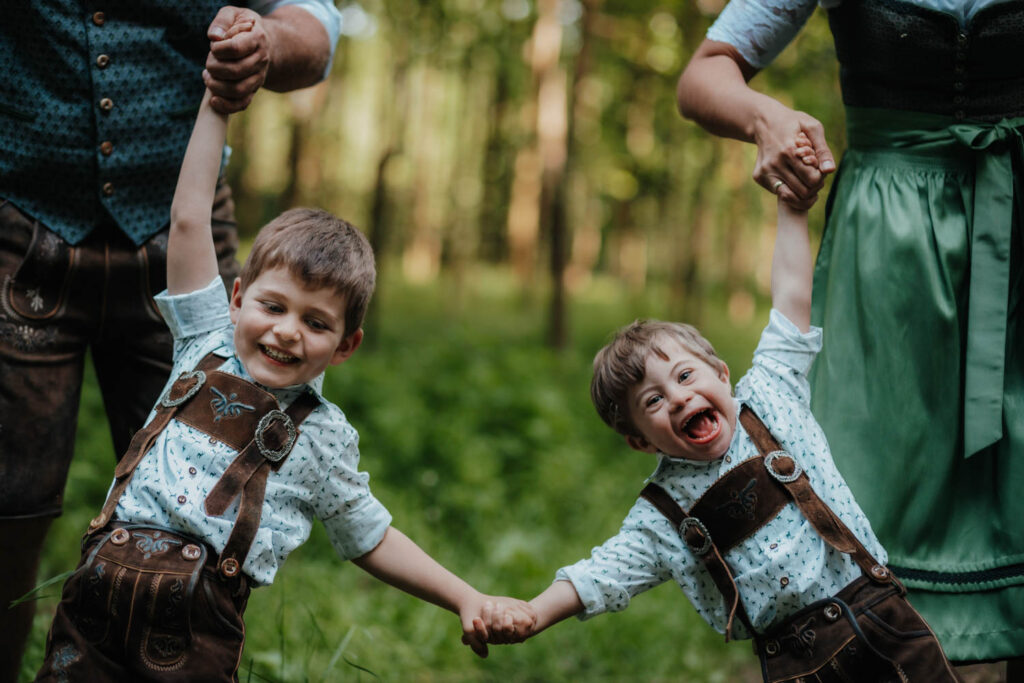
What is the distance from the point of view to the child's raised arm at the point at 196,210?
7.41 ft

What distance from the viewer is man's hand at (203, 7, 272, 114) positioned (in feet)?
7.22

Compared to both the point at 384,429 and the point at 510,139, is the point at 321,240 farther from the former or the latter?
the point at 510,139

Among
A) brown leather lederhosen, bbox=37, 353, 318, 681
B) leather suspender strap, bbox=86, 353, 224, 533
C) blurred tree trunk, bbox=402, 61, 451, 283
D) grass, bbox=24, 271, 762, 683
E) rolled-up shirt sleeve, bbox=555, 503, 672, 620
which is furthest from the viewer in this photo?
blurred tree trunk, bbox=402, 61, 451, 283

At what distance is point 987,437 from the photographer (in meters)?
2.32

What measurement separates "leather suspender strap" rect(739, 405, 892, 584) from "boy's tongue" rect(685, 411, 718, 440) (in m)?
0.14

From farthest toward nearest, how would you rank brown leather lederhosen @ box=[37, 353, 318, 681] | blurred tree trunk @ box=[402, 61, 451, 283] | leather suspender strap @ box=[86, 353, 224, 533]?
blurred tree trunk @ box=[402, 61, 451, 283]
leather suspender strap @ box=[86, 353, 224, 533]
brown leather lederhosen @ box=[37, 353, 318, 681]

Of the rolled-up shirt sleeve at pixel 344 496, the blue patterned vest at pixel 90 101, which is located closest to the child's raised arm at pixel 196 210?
the blue patterned vest at pixel 90 101

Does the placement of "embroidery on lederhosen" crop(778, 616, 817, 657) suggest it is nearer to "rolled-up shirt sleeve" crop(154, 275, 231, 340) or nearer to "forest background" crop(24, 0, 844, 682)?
"forest background" crop(24, 0, 844, 682)

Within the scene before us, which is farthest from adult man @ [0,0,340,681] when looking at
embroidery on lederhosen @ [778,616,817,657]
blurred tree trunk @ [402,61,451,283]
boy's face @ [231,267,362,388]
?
blurred tree trunk @ [402,61,451,283]

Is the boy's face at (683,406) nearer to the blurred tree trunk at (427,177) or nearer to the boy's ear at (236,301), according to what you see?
the boy's ear at (236,301)

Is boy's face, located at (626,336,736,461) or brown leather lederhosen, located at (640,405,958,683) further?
boy's face, located at (626,336,736,461)

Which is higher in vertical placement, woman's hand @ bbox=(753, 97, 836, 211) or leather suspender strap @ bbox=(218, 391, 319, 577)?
woman's hand @ bbox=(753, 97, 836, 211)

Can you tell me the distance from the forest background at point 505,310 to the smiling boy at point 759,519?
2.97ft

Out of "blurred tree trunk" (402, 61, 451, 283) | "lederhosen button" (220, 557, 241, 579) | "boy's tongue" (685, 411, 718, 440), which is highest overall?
"boy's tongue" (685, 411, 718, 440)
